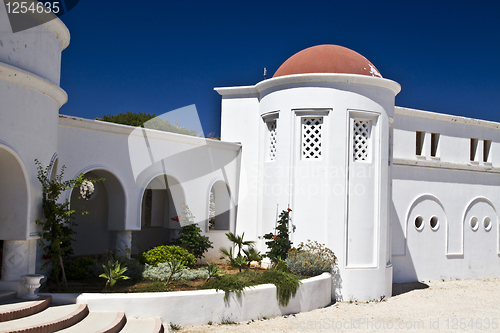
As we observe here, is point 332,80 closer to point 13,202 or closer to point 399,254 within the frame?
point 399,254

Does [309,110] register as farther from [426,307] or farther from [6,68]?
[6,68]

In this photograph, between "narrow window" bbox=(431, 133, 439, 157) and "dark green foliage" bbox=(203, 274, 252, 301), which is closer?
"dark green foliage" bbox=(203, 274, 252, 301)

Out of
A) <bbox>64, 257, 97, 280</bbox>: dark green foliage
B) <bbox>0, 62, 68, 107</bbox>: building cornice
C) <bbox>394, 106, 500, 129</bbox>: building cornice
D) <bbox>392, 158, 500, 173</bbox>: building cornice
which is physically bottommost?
<bbox>64, 257, 97, 280</bbox>: dark green foliage

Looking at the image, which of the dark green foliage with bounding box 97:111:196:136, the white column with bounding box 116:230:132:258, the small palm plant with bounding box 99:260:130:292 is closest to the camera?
the small palm plant with bounding box 99:260:130:292

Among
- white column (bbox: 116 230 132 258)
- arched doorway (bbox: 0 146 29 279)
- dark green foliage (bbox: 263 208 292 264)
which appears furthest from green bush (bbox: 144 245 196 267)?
arched doorway (bbox: 0 146 29 279)

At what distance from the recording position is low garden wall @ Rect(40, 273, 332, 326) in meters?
8.28

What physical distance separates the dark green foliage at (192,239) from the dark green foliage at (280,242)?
180 cm

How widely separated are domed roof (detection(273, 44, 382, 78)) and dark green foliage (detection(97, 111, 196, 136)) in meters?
22.4

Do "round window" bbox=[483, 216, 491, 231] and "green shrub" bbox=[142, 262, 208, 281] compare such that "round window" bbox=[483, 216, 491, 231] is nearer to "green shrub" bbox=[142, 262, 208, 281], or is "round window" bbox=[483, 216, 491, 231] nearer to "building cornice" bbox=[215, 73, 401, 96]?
"building cornice" bbox=[215, 73, 401, 96]

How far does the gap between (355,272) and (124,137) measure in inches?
285

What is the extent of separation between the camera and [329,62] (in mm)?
12523

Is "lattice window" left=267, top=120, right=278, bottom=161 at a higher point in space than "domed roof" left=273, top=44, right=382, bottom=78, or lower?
lower

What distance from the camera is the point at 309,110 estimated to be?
481 inches

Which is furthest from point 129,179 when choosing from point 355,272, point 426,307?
point 426,307
